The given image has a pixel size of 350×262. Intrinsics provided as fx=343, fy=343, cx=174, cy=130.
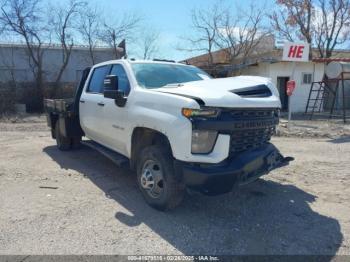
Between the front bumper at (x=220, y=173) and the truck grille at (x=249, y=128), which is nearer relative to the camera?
the front bumper at (x=220, y=173)

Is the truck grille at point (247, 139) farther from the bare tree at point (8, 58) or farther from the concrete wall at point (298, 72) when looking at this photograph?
the bare tree at point (8, 58)

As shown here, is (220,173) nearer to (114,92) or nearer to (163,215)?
(163,215)

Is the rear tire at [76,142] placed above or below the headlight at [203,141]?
below

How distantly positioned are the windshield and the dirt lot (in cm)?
171

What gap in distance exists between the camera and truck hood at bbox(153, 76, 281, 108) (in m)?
3.85

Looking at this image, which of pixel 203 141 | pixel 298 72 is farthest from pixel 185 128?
pixel 298 72

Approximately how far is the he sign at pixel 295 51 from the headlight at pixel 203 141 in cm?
874

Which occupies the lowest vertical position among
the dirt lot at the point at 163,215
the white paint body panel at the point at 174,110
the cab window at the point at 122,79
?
the dirt lot at the point at 163,215

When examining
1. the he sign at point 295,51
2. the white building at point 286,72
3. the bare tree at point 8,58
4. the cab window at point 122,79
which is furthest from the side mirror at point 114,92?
the bare tree at point 8,58

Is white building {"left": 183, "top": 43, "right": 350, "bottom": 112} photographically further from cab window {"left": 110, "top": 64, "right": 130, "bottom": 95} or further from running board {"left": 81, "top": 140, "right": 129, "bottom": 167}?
cab window {"left": 110, "top": 64, "right": 130, "bottom": 95}

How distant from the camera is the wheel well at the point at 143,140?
173 inches

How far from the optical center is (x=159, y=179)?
435 centimetres

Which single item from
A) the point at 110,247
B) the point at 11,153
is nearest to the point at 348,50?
the point at 11,153

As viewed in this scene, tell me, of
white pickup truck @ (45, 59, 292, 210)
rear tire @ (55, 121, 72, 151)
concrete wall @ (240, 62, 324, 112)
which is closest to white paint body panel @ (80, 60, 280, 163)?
white pickup truck @ (45, 59, 292, 210)
